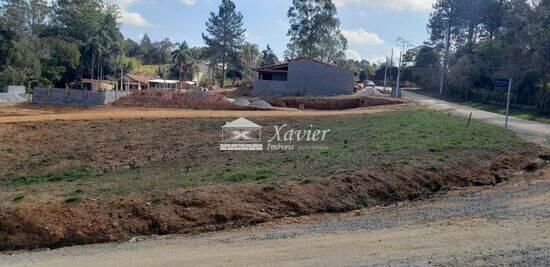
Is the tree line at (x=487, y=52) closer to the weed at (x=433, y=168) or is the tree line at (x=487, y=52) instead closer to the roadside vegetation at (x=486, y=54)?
the roadside vegetation at (x=486, y=54)

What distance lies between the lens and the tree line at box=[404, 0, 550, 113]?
137 feet

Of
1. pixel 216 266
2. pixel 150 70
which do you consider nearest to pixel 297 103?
pixel 216 266

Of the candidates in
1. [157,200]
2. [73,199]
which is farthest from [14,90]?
[157,200]

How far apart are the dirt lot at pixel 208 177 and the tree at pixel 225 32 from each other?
63.3m

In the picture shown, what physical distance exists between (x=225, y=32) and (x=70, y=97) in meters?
43.9

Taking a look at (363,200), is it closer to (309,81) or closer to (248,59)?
(309,81)

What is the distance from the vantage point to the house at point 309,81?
5719cm

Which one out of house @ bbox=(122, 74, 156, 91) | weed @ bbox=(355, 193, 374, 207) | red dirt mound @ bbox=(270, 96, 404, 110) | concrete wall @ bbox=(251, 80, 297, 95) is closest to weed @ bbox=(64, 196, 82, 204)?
weed @ bbox=(355, 193, 374, 207)

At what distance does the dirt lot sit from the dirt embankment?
0.08 ft

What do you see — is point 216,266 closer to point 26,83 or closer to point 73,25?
point 26,83

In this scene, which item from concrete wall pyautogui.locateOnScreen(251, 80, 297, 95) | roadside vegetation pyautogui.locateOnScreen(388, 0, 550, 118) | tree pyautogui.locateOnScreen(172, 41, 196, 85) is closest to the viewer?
roadside vegetation pyautogui.locateOnScreen(388, 0, 550, 118)

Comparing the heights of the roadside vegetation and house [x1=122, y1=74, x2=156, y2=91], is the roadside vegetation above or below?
above

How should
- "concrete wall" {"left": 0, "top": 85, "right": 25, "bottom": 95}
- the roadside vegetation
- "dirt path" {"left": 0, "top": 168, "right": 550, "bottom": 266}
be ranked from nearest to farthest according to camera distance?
1. "dirt path" {"left": 0, "top": 168, "right": 550, "bottom": 266}
2. the roadside vegetation
3. "concrete wall" {"left": 0, "top": 85, "right": 25, "bottom": 95}

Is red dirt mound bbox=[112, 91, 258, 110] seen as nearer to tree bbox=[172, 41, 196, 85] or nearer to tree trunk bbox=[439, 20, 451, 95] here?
tree bbox=[172, 41, 196, 85]
